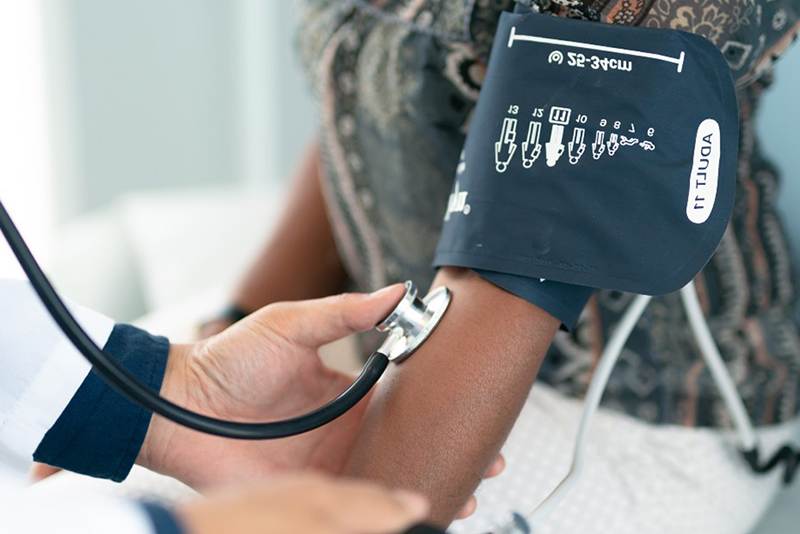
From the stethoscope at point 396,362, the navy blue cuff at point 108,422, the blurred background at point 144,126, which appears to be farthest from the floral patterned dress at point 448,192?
the blurred background at point 144,126

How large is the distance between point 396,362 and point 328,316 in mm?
72

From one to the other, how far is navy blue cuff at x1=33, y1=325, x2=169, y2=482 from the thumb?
0.36 ft

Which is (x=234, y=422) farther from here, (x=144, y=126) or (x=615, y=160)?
(x=144, y=126)

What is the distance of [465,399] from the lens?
61 cm

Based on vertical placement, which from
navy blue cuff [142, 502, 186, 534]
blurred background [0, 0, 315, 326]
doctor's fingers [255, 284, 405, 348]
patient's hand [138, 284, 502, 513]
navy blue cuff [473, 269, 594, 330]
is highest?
navy blue cuff [142, 502, 186, 534]

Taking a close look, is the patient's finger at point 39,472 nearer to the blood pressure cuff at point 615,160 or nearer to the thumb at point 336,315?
the thumb at point 336,315

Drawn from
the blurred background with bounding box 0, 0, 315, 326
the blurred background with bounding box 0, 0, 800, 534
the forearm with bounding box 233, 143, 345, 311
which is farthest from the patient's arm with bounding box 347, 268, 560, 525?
the blurred background with bounding box 0, 0, 315, 326

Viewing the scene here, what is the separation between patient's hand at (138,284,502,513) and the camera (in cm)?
71

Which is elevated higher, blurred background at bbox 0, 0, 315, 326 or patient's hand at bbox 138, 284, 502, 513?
patient's hand at bbox 138, 284, 502, 513

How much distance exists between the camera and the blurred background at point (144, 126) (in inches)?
58.3

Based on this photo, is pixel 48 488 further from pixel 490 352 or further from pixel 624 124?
pixel 624 124

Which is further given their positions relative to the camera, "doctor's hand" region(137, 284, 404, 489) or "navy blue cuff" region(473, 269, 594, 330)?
"doctor's hand" region(137, 284, 404, 489)

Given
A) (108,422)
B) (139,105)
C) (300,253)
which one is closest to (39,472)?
(108,422)

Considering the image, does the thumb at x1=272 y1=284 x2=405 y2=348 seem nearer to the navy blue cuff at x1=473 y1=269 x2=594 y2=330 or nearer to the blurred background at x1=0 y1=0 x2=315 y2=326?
the navy blue cuff at x1=473 y1=269 x2=594 y2=330
